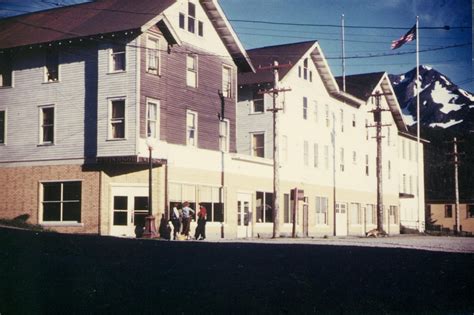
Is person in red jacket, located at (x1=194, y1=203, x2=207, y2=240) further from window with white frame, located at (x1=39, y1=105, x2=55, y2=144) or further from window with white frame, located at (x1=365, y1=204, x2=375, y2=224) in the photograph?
window with white frame, located at (x1=365, y1=204, x2=375, y2=224)

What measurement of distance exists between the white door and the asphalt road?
30347 millimetres

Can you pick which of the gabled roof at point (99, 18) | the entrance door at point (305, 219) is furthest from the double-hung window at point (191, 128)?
the entrance door at point (305, 219)

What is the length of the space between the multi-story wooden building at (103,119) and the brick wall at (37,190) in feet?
0.14

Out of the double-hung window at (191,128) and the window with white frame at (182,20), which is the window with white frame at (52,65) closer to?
the window with white frame at (182,20)

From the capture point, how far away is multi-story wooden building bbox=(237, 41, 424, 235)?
128 feet

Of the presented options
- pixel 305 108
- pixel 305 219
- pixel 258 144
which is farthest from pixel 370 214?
pixel 258 144

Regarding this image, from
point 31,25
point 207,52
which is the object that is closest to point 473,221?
point 207,52

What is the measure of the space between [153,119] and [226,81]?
7229mm

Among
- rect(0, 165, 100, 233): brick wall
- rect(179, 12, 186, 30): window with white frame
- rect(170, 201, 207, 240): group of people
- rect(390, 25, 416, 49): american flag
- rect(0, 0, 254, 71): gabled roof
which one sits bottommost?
rect(170, 201, 207, 240): group of people

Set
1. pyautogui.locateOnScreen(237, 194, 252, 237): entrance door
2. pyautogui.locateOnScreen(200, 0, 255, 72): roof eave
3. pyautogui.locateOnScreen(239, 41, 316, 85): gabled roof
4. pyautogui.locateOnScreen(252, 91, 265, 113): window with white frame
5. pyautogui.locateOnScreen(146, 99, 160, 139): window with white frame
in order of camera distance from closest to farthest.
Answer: pyautogui.locateOnScreen(146, 99, 160, 139): window with white frame
pyautogui.locateOnScreen(200, 0, 255, 72): roof eave
pyautogui.locateOnScreen(237, 194, 252, 237): entrance door
pyautogui.locateOnScreen(239, 41, 316, 85): gabled roof
pyautogui.locateOnScreen(252, 91, 265, 113): window with white frame

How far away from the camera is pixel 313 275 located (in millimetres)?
11703

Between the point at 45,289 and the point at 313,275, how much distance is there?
17.0 ft

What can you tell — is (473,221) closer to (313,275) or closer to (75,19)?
(75,19)

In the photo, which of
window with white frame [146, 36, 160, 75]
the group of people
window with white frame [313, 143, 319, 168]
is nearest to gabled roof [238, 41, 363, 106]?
window with white frame [313, 143, 319, 168]
